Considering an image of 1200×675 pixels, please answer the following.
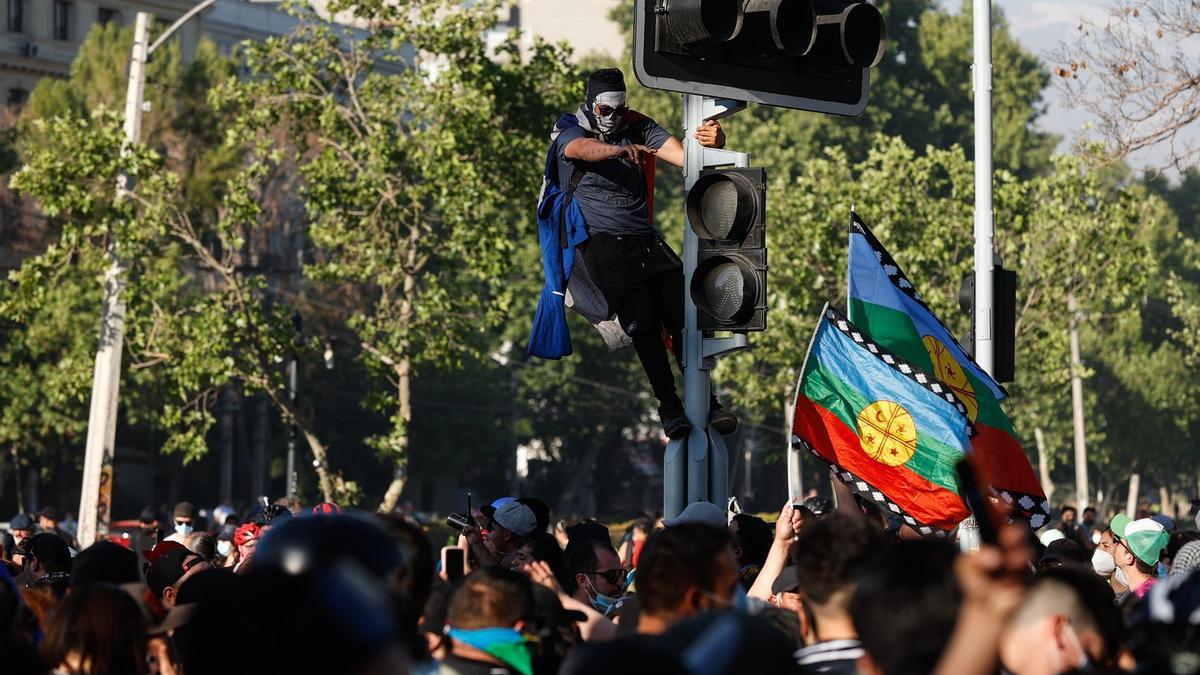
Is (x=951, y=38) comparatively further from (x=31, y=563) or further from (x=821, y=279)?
(x=31, y=563)

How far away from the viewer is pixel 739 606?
4973 mm

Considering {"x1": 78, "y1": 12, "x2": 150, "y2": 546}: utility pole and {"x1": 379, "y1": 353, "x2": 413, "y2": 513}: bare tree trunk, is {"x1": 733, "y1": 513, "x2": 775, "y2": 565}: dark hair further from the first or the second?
{"x1": 379, "y1": 353, "x2": 413, "y2": 513}: bare tree trunk

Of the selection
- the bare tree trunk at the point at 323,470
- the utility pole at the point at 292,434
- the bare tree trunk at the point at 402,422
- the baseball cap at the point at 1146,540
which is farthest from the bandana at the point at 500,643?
the utility pole at the point at 292,434

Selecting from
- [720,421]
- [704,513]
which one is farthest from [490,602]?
[720,421]

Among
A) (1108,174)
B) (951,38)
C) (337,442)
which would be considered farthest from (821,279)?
(1108,174)

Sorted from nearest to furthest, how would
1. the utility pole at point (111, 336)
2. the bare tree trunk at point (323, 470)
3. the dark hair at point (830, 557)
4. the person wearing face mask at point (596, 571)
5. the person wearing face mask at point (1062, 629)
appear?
1. the person wearing face mask at point (1062, 629)
2. the dark hair at point (830, 557)
3. the person wearing face mask at point (596, 571)
4. the utility pole at point (111, 336)
5. the bare tree trunk at point (323, 470)

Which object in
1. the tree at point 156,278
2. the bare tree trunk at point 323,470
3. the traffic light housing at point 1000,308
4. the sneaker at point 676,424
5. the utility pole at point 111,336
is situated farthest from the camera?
the bare tree trunk at point 323,470

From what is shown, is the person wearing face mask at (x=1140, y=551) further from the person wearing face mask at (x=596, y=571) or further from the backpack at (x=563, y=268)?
the backpack at (x=563, y=268)

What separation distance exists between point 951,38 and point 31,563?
56.7 meters

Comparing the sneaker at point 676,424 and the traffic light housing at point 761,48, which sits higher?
the traffic light housing at point 761,48

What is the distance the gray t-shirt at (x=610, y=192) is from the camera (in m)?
7.73

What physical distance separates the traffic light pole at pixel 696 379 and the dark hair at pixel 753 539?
0.16 m

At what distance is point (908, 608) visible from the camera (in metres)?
3.82

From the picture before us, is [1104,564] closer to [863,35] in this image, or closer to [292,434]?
[863,35]
